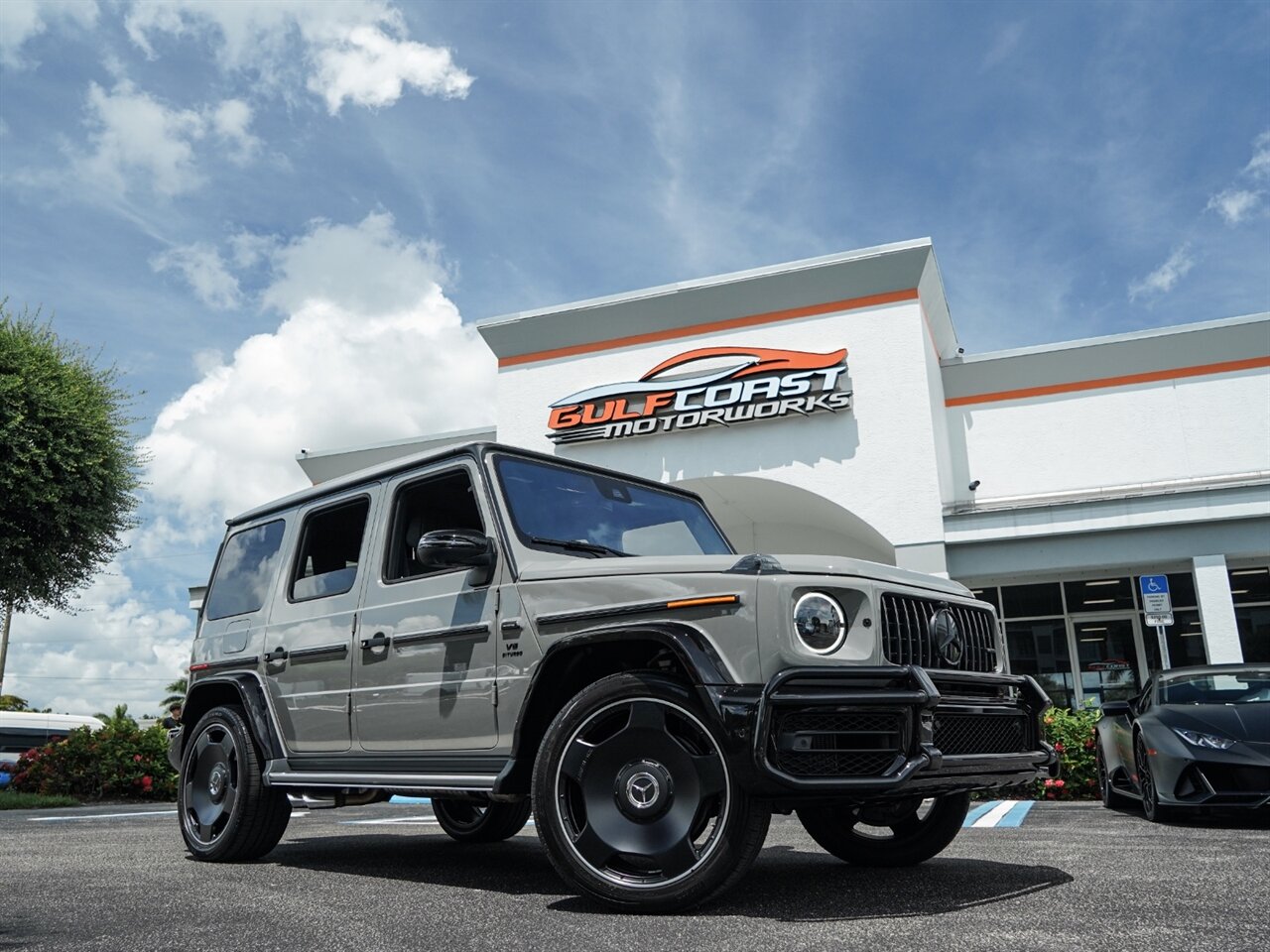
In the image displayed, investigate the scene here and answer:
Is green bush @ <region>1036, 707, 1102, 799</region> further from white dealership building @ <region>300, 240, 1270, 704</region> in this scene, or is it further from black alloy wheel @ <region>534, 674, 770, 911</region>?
black alloy wheel @ <region>534, 674, 770, 911</region>

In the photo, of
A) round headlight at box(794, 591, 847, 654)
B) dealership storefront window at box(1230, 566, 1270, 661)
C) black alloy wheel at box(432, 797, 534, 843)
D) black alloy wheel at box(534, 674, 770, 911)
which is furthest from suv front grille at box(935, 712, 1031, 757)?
dealership storefront window at box(1230, 566, 1270, 661)

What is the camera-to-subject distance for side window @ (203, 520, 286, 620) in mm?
6453

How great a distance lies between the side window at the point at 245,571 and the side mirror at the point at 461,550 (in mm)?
2108

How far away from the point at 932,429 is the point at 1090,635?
19.1ft

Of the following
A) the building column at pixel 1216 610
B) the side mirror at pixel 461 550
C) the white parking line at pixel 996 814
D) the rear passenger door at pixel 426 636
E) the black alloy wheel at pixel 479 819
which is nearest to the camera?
the side mirror at pixel 461 550

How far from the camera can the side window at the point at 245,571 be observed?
6.45 meters

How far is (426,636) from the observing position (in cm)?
504

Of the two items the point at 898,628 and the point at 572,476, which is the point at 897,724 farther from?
the point at 572,476

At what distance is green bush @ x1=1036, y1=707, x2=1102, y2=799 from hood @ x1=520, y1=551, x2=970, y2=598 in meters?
8.54

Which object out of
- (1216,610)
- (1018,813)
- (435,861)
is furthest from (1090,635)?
(435,861)

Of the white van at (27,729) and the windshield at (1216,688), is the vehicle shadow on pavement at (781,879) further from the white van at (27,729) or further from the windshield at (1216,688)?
the white van at (27,729)

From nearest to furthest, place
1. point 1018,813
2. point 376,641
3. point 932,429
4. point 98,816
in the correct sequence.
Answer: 1. point 376,641
2. point 1018,813
3. point 98,816
4. point 932,429

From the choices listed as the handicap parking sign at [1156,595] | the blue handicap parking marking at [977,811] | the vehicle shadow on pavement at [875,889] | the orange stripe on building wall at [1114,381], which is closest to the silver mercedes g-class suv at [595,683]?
the vehicle shadow on pavement at [875,889]

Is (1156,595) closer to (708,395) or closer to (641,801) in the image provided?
(708,395)
